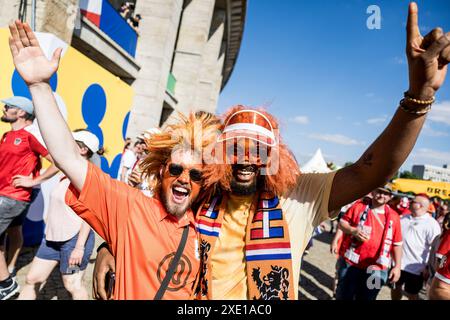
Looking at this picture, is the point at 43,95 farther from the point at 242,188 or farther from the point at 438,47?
the point at 438,47

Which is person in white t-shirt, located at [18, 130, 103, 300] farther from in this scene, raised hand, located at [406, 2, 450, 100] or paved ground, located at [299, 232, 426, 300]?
paved ground, located at [299, 232, 426, 300]

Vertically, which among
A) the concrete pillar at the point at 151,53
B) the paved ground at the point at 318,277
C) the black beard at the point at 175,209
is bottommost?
the paved ground at the point at 318,277

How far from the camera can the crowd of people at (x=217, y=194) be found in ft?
4.17

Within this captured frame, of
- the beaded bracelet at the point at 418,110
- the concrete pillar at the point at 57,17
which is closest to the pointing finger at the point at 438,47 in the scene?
the beaded bracelet at the point at 418,110

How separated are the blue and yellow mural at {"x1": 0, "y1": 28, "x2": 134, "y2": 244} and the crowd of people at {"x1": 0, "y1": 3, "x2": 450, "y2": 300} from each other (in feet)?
11.1

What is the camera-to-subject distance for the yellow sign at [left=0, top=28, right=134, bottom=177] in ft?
13.6

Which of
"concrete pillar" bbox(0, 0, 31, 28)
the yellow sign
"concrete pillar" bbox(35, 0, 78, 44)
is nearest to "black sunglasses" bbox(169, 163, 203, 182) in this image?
the yellow sign

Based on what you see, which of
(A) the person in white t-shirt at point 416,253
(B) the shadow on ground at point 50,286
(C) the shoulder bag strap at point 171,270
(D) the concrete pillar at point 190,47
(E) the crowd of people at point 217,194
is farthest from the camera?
(D) the concrete pillar at point 190,47

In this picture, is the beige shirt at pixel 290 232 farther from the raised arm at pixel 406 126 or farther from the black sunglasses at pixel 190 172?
the black sunglasses at pixel 190 172

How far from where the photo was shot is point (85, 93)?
580 cm

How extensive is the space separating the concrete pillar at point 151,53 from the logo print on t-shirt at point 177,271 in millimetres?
8951

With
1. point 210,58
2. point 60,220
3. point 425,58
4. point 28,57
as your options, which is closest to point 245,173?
Result: point 425,58

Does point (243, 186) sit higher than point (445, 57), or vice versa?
point (445, 57)
